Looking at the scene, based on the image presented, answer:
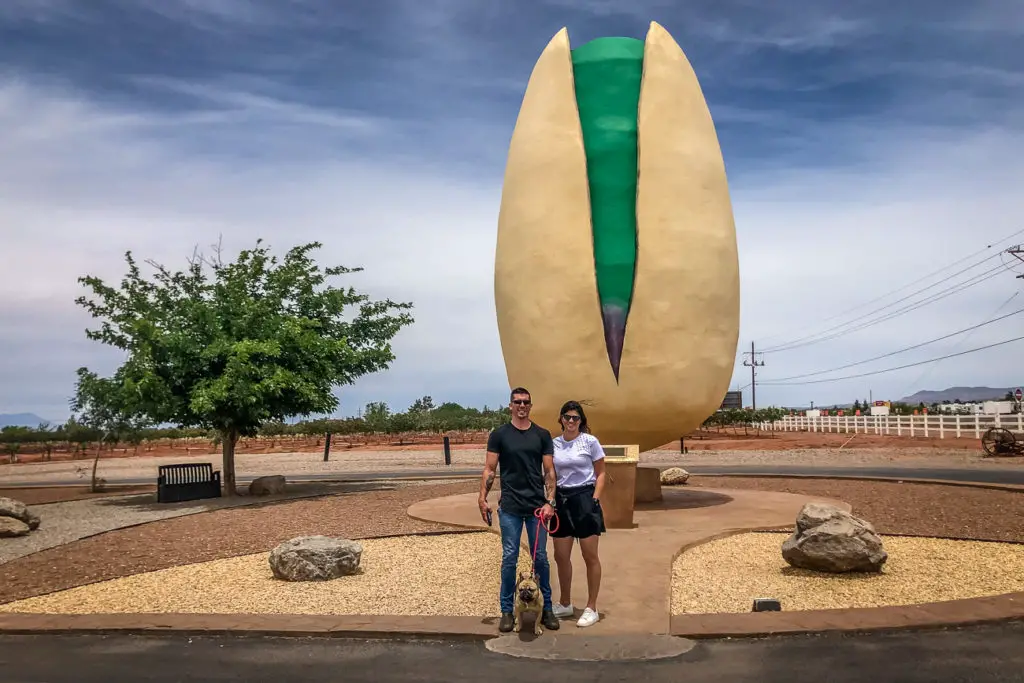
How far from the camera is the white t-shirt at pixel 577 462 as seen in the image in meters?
6.30

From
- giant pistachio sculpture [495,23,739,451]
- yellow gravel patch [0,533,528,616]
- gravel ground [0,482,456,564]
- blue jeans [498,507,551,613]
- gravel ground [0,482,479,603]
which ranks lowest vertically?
gravel ground [0,482,456,564]

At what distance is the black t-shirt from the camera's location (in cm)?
623

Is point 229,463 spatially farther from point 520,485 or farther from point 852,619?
point 852,619

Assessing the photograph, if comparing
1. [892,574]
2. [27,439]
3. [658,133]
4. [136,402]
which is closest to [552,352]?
[658,133]

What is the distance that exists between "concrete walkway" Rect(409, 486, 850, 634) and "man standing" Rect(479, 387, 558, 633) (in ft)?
1.57

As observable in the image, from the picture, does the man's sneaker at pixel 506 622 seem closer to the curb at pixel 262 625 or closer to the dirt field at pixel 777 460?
the curb at pixel 262 625

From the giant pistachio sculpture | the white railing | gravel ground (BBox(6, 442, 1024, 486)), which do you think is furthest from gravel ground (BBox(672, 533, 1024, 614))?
the white railing

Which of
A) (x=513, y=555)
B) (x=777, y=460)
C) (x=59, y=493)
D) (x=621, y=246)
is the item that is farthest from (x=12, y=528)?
(x=777, y=460)

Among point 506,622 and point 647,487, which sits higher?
point 647,487

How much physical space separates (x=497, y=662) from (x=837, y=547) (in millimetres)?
3947

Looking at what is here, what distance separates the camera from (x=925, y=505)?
1309 cm

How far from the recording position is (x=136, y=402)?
17.1 m

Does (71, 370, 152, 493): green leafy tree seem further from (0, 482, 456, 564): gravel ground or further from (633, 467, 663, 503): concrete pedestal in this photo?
(633, 467, 663, 503): concrete pedestal

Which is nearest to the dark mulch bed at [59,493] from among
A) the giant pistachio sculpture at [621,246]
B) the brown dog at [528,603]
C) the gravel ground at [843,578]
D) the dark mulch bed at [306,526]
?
the dark mulch bed at [306,526]
